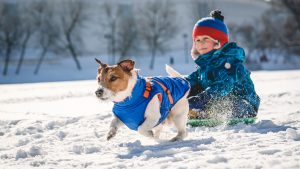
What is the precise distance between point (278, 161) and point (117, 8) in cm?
5000

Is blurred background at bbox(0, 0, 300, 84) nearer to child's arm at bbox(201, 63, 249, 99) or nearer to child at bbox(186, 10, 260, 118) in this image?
child at bbox(186, 10, 260, 118)

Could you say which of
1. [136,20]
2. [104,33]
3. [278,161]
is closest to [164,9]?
[136,20]

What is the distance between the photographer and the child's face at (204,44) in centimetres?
671

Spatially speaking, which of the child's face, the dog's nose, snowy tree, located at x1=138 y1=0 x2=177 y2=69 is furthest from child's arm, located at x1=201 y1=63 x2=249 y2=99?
snowy tree, located at x1=138 y1=0 x2=177 y2=69

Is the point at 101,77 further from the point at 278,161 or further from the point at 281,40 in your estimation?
the point at 281,40

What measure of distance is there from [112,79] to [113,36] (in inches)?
1767

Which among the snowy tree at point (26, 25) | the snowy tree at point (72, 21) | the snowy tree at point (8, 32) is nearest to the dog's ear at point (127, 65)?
the snowy tree at point (8, 32)

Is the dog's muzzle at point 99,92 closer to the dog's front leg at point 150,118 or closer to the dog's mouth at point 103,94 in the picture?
the dog's mouth at point 103,94

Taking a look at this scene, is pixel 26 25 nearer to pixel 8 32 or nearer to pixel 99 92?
pixel 8 32

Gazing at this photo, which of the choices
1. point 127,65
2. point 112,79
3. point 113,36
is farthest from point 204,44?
point 113,36

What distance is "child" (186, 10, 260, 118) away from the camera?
6.31m

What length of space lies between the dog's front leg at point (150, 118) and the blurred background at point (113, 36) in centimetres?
3458

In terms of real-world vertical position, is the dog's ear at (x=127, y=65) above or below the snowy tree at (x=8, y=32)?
below

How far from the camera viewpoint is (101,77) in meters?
4.74
